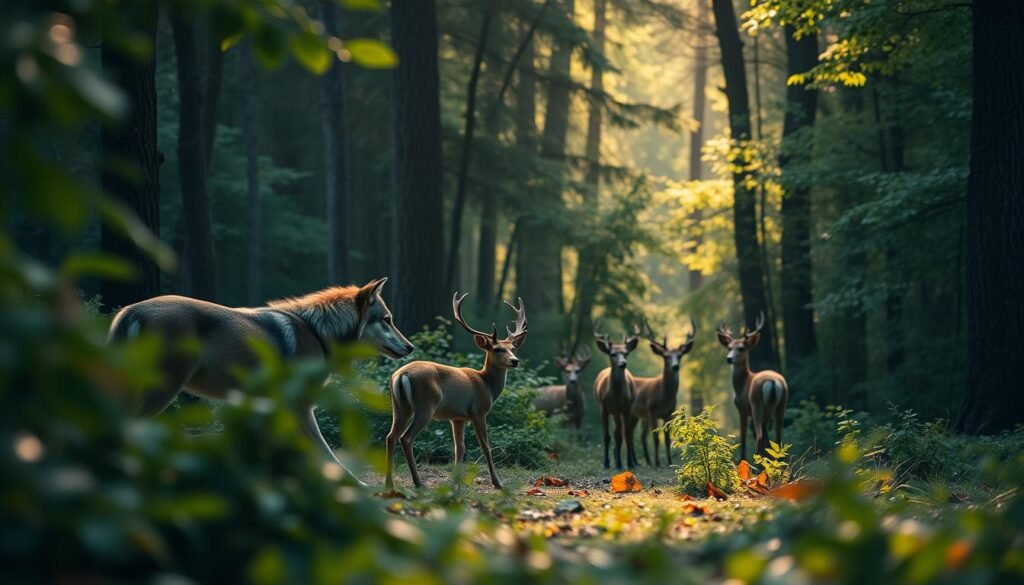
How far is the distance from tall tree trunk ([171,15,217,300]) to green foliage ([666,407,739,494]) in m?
12.3

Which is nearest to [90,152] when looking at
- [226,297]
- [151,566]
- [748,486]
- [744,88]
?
[226,297]

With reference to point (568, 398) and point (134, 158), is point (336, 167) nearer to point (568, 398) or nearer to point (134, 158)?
point (568, 398)

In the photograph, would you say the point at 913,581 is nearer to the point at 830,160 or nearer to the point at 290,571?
the point at 290,571

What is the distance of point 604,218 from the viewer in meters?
30.4

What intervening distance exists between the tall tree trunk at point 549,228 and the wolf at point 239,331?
67.9ft

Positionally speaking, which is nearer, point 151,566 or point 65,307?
point 65,307

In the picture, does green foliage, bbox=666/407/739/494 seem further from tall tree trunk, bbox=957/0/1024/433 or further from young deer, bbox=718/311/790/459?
tall tree trunk, bbox=957/0/1024/433

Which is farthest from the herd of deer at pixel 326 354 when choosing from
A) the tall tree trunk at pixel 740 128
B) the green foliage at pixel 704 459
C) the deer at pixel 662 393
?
the tall tree trunk at pixel 740 128

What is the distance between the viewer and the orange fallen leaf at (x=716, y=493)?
924 cm

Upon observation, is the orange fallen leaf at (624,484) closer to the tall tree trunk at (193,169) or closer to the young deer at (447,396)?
the young deer at (447,396)

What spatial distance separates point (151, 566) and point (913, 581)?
7.98ft

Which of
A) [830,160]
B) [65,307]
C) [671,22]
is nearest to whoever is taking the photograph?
[65,307]

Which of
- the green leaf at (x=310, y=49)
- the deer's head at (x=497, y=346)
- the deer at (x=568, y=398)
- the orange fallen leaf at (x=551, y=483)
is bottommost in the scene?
the deer at (x=568, y=398)

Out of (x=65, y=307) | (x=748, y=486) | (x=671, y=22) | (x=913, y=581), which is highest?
(x=671, y=22)
